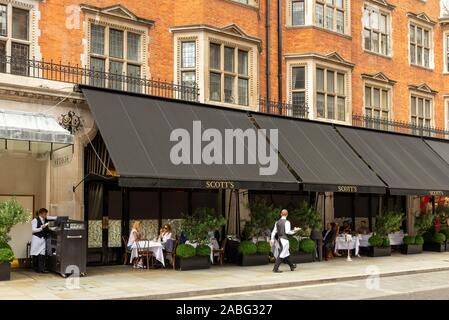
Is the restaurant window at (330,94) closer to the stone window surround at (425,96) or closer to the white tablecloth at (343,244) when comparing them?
the white tablecloth at (343,244)

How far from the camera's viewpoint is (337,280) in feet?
54.6

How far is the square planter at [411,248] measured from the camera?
25141mm

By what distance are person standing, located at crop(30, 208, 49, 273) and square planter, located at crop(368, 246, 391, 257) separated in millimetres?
12617

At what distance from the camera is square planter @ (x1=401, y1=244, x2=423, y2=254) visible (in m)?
25.1

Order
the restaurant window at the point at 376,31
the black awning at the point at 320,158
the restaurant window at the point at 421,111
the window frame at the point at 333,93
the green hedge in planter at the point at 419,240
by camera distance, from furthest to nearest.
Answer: the restaurant window at the point at 421,111, the restaurant window at the point at 376,31, the green hedge in planter at the point at 419,240, the window frame at the point at 333,93, the black awning at the point at 320,158

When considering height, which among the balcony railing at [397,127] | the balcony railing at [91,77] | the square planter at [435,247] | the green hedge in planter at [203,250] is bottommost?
the square planter at [435,247]

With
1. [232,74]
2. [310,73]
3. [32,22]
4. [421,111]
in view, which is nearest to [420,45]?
[421,111]

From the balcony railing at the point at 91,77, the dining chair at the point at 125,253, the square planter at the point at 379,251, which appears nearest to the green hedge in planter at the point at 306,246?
the square planter at the point at 379,251

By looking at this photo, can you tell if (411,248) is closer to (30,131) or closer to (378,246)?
(378,246)

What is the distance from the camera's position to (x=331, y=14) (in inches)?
985

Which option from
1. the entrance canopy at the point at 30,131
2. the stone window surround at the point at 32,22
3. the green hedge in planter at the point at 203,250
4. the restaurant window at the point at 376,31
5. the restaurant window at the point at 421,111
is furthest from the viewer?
the restaurant window at the point at 421,111

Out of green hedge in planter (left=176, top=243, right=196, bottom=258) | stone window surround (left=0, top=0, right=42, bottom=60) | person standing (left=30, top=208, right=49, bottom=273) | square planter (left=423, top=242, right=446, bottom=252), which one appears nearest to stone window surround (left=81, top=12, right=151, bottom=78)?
stone window surround (left=0, top=0, right=42, bottom=60)

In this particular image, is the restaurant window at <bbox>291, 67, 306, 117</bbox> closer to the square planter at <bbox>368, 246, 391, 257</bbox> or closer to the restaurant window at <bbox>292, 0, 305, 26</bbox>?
the restaurant window at <bbox>292, 0, 305, 26</bbox>
